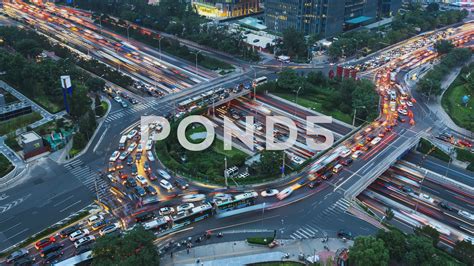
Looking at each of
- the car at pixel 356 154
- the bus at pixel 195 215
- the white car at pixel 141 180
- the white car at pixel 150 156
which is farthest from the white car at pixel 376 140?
the white car at pixel 141 180

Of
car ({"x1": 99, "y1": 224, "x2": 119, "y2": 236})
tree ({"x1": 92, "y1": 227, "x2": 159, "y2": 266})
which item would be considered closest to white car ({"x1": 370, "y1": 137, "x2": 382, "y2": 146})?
tree ({"x1": 92, "y1": 227, "x2": 159, "y2": 266})

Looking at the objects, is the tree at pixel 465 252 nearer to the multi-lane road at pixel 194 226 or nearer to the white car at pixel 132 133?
the multi-lane road at pixel 194 226

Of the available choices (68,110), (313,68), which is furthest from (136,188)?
(313,68)

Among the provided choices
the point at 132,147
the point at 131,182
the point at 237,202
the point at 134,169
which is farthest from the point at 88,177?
the point at 237,202

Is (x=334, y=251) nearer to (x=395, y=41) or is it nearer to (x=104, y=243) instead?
(x=104, y=243)

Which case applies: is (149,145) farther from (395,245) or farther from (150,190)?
(395,245)

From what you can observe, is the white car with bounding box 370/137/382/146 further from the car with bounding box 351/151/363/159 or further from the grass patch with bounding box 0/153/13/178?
the grass patch with bounding box 0/153/13/178
